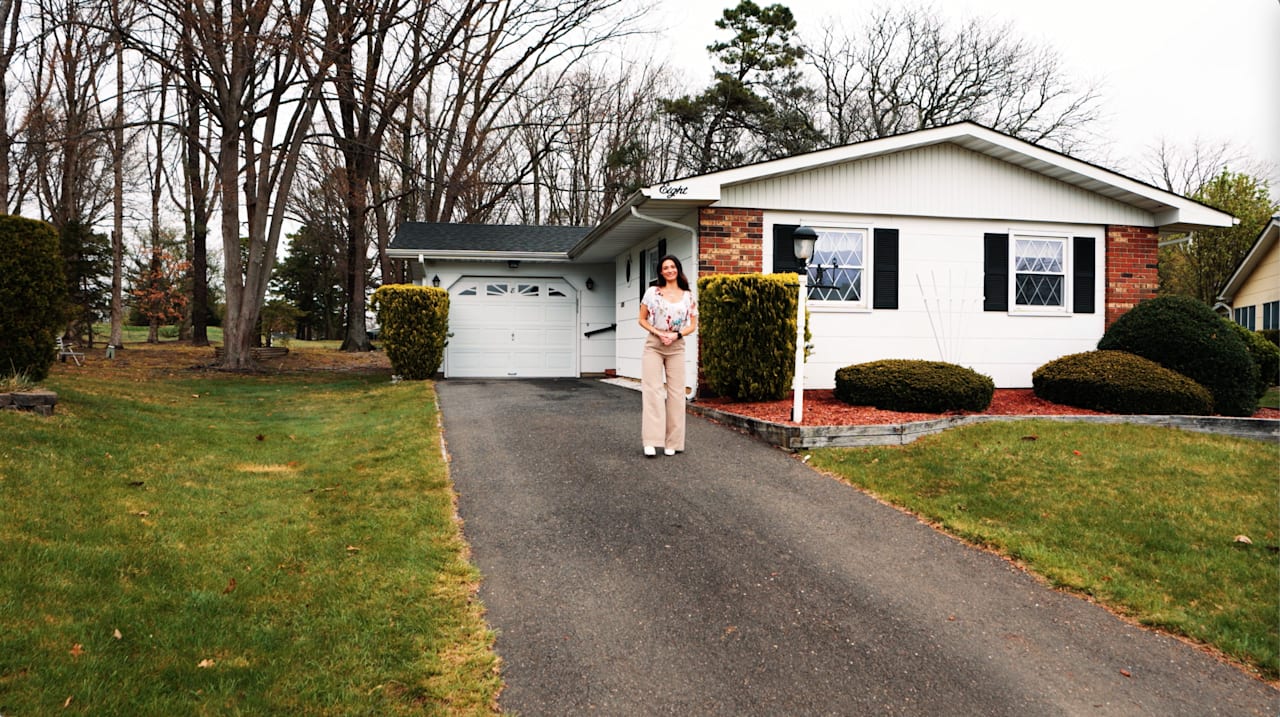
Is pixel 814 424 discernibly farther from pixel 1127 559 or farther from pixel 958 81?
pixel 958 81

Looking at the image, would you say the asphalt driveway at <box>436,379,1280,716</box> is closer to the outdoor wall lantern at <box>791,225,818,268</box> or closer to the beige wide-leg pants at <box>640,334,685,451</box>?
the beige wide-leg pants at <box>640,334,685,451</box>

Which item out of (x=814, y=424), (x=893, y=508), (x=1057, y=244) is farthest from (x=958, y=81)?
(x=893, y=508)

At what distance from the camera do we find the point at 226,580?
3713 millimetres

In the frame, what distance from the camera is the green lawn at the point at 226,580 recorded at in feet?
8.86

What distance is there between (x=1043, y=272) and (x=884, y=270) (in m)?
2.53

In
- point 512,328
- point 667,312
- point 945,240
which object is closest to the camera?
point 667,312

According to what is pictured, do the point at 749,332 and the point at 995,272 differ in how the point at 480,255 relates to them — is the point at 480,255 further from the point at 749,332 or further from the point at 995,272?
the point at 995,272

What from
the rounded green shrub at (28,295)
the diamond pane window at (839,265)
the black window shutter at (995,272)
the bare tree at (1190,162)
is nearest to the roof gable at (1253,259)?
the bare tree at (1190,162)

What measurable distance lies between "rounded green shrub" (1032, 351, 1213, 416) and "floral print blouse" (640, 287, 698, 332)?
5.38 metres

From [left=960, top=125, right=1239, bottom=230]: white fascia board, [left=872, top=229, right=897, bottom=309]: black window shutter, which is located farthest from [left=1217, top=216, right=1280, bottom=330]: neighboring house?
[left=872, top=229, right=897, bottom=309]: black window shutter

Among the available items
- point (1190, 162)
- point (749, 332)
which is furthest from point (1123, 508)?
point (1190, 162)

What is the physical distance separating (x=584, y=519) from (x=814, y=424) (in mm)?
3205

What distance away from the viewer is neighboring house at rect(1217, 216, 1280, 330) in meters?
20.1

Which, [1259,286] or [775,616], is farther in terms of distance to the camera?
[1259,286]
